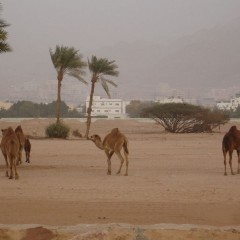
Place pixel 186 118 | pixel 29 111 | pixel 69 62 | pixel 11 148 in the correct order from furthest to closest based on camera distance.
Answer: pixel 29 111 < pixel 186 118 < pixel 69 62 < pixel 11 148

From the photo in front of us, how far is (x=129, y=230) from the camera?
739 cm

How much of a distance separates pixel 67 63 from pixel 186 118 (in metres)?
14.5

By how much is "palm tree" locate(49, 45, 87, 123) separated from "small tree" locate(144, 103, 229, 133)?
12.2 metres

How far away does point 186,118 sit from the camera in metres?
52.2

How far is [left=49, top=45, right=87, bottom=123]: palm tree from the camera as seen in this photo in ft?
137

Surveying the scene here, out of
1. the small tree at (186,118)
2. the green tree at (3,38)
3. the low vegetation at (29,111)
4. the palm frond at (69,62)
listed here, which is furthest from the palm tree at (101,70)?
the low vegetation at (29,111)

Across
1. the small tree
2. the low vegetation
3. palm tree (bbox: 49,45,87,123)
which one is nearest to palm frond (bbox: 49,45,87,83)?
palm tree (bbox: 49,45,87,123)

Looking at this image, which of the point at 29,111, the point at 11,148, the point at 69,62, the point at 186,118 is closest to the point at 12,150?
the point at 11,148

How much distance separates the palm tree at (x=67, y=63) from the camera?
41875 mm

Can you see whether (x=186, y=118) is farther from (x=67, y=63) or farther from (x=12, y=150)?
(x=12, y=150)

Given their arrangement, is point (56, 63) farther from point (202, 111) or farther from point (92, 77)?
point (202, 111)

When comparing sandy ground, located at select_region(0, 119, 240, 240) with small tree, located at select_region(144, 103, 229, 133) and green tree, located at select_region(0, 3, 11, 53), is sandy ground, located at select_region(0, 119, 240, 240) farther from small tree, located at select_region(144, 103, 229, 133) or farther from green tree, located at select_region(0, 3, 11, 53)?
small tree, located at select_region(144, 103, 229, 133)

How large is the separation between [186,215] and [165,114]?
42.7 metres

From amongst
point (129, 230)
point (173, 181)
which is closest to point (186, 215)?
→ point (129, 230)
